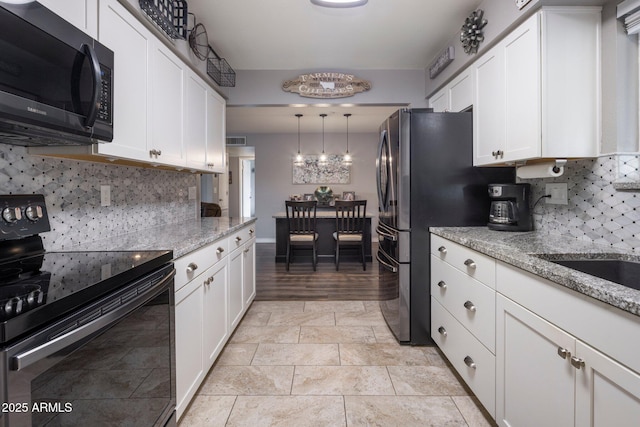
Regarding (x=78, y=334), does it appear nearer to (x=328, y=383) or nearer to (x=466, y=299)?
(x=328, y=383)

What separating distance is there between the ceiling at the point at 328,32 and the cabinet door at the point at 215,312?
1.79 metres

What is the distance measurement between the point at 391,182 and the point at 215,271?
1445mm

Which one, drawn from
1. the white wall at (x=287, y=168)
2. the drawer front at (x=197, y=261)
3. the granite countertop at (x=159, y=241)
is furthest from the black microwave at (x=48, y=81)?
the white wall at (x=287, y=168)

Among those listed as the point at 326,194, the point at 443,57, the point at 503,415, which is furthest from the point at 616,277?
the point at 326,194

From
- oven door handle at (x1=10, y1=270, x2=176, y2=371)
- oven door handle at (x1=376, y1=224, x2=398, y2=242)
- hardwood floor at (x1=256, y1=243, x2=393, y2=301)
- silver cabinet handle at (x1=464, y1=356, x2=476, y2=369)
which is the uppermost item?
oven door handle at (x1=376, y1=224, x2=398, y2=242)

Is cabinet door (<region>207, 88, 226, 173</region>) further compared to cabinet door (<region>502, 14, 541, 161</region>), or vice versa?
cabinet door (<region>207, 88, 226, 173</region>)

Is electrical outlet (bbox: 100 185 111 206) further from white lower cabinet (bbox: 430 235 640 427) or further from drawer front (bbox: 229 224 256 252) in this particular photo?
white lower cabinet (bbox: 430 235 640 427)

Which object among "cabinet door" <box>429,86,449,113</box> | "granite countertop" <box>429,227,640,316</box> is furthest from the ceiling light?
"granite countertop" <box>429,227,640,316</box>

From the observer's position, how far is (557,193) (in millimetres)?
1984

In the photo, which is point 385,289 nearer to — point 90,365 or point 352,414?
point 352,414

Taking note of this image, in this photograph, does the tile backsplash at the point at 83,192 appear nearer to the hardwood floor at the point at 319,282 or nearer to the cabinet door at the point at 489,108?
the hardwood floor at the point at 319,282

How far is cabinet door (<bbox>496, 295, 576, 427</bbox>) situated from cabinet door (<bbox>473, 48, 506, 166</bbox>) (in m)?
1.06

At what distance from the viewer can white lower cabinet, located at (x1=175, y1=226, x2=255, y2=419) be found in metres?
1.55

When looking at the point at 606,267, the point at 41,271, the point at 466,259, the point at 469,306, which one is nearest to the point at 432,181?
the point at 466,259
